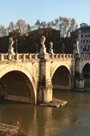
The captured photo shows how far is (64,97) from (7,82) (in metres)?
7.72

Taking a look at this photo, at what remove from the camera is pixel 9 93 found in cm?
3053

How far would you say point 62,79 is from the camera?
41.6 metres

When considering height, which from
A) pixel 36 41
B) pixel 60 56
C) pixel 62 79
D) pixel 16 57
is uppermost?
pixel 36 41

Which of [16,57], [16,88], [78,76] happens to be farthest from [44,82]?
[78,76]

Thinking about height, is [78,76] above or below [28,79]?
below

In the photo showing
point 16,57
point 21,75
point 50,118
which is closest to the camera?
point 50,118

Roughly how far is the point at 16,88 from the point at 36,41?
3832 cm

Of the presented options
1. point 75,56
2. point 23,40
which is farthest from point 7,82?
point 23,40

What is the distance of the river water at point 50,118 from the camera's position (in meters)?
21.8

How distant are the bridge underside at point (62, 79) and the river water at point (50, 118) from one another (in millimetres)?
8547

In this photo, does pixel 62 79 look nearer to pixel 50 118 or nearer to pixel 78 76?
pixel 78 76

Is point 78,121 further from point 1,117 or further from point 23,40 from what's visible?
point 23,40

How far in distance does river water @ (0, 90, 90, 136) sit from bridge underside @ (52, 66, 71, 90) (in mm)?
8547

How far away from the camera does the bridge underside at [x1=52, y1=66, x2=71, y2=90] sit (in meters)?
40.9
